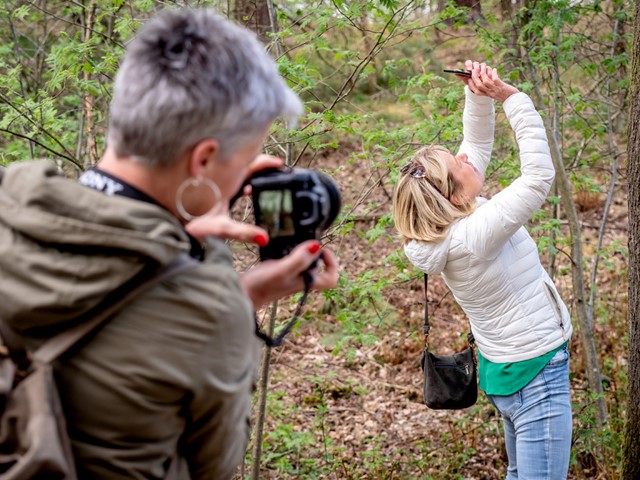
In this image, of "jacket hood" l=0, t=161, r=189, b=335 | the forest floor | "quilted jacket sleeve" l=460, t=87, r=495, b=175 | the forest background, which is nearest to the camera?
"jacket hood" l=0, t=161, r=189, b=335

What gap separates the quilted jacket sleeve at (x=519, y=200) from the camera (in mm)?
2693

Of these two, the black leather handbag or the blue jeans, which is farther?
the black leather handbag

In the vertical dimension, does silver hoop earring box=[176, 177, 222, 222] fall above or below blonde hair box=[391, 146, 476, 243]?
below

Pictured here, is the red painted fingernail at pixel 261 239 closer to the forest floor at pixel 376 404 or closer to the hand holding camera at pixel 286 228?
the hand holding camera at pixel 286 228

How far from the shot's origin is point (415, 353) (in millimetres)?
6250

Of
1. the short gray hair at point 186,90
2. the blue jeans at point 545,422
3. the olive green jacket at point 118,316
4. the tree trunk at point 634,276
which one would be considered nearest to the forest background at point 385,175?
the tree trunk at point 634,276

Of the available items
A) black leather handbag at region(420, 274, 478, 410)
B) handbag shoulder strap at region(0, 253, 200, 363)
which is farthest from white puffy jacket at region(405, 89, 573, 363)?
handbag shoulder strap at region(0, 253, 200, 363)

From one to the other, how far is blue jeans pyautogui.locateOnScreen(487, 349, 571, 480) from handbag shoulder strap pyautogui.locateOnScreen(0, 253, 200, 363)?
2.12m

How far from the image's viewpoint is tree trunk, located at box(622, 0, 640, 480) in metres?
2.90

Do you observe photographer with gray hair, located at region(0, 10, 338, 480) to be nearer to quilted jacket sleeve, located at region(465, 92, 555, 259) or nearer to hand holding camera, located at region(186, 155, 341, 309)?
hand holding camera, located at region(186, 155, 341, 309)

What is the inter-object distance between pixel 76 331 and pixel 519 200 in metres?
1.97

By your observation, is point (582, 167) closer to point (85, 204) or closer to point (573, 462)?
point (573, 462)

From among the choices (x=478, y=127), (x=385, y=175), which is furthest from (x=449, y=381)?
(x=385, y=175)

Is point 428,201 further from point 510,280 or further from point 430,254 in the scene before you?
point 510,280
